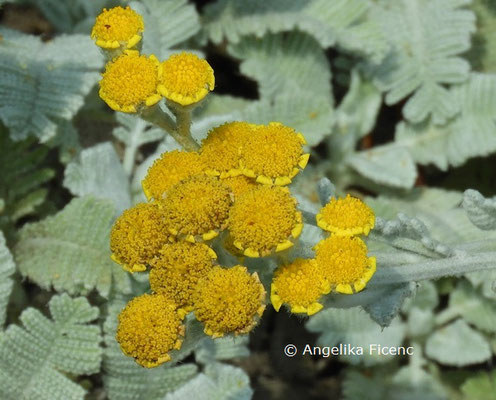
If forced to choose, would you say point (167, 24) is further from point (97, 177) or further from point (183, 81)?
point (183, 81)

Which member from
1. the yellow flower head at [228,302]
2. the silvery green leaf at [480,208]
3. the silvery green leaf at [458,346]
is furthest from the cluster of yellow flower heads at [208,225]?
the silvery green leaf at [458,346]

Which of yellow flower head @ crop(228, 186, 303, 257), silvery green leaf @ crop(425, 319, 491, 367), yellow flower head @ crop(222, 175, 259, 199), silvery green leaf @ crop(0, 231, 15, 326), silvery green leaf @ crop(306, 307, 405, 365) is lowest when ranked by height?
silvery green leaf @ crop(425, 319, 491, 367)

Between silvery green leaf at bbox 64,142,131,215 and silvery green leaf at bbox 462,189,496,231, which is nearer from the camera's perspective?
silvery green leaf at bbox 462,189,496,231

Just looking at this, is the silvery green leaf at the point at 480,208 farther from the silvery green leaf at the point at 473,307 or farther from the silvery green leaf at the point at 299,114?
the silvery green leaf at the point at 299,114

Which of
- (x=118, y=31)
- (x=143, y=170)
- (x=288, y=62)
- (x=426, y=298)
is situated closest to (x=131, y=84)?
(x=118, y=31)

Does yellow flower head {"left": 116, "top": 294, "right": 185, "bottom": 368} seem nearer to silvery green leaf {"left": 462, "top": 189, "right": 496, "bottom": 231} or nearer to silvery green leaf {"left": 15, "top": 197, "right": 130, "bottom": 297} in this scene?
silvery green leaf {"left": 15, "top": 197, "right": 130, "bottom": 297}

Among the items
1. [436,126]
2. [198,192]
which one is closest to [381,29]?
[436,126]

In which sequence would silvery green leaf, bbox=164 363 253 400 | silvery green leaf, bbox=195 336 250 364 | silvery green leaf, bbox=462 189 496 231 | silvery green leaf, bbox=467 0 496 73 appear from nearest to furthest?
silvery green leaf, bbox=462 189 496 231
silvery green leaf, bbox=164 363 253 400
silvery green leaf, bbox=195 336 250 364
silvery green leaf, bbox=467 0 496 73

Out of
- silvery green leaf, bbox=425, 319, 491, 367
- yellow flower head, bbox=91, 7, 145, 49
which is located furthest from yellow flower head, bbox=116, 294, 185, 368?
silvery green leaf, bbox=425, 319, 491, 367
